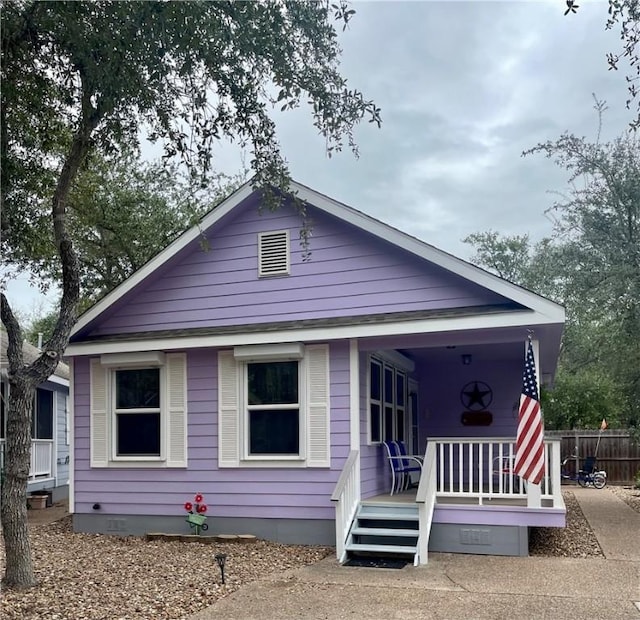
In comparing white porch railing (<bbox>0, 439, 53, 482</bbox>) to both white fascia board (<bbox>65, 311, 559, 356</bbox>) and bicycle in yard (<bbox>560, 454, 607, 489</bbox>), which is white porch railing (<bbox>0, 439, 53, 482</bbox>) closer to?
white fascia board (<bbox>65, 311, 559, 356</bbox>)

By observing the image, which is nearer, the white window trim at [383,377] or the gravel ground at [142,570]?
the gravel ground at [142,570]

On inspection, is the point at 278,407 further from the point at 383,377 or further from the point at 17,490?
the point at 17,490

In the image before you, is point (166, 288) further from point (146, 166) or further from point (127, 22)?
point (146, 166)

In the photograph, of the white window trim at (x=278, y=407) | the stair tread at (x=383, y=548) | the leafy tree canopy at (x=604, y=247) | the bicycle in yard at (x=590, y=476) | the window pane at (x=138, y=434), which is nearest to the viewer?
the stair tread at (x=383, y=548)

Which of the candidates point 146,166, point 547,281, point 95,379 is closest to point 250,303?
point 95,379

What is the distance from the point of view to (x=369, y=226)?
9.39m

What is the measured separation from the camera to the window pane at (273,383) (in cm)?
981

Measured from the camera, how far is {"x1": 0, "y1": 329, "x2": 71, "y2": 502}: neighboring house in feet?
53.1

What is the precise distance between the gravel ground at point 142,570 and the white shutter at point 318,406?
1.14 m

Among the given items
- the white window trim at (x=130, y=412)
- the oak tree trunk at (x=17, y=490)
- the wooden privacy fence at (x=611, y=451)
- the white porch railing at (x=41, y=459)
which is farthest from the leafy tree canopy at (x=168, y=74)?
the wooden privacy fence at (x=611, y=451)

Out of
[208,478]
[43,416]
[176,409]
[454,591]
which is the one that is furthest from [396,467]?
[43,416]

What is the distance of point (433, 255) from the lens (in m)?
9.04

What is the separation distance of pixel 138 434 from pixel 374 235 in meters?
4.39

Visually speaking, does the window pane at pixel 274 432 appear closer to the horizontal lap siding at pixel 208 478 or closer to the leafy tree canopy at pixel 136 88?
the horizontal lap siding at pixel 208 478
